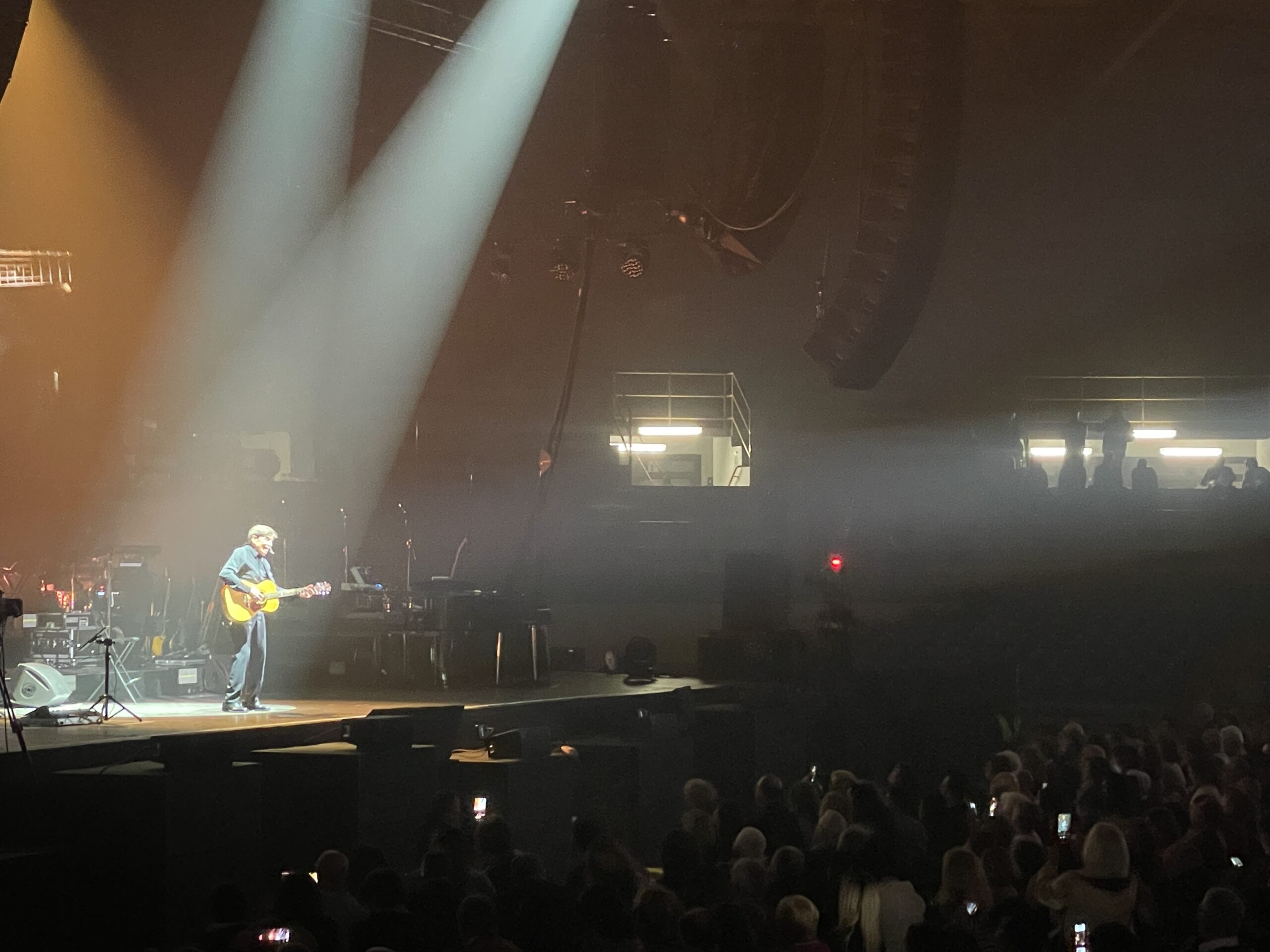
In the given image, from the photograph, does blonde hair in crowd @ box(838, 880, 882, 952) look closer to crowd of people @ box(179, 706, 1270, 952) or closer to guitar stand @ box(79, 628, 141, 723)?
crowd of people @ box(179, 706, 1270, 952)

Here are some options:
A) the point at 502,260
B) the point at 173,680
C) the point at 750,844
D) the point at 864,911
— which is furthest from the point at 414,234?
the point at 864,911

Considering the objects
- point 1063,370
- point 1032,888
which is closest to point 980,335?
point 1063,370

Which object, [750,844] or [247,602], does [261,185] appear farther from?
[750,844]

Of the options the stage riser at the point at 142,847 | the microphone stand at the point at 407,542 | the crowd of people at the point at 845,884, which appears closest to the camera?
the crowd of people at the point at 845,884

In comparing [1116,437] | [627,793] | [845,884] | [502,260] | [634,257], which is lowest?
[627,793]

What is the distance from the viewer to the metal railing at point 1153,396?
17.4 metres

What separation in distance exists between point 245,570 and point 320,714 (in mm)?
1428

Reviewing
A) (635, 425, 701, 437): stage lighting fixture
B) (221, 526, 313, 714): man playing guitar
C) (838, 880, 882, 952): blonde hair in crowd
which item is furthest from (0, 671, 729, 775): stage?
(635, 425, 701, 437): stage lighting fixture

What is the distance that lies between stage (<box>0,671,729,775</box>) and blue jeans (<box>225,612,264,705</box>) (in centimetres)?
19

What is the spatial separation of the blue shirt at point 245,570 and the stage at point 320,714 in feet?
3.01

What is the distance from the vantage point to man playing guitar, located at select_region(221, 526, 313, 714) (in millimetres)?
9727

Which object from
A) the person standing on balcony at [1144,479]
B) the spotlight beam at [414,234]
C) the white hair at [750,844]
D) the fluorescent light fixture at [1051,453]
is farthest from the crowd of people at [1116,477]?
the white hair at [750,844]

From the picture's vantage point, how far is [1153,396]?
17.9 m

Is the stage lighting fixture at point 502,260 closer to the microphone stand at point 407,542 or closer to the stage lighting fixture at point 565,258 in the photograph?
the stage lighting fixture at point 565,258
